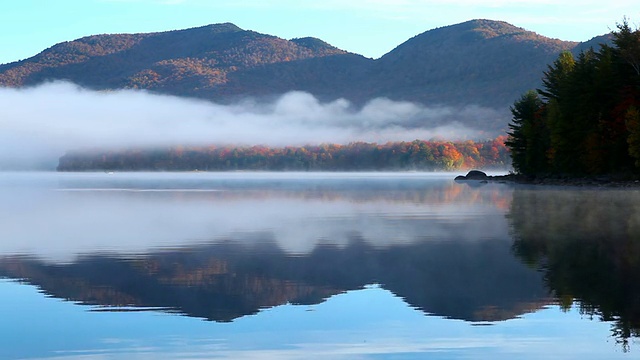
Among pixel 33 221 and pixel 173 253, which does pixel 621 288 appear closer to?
pixel 173 253

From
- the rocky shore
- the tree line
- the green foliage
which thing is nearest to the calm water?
the rocky shore

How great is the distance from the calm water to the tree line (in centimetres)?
5425

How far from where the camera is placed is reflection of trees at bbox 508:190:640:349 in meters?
15.5

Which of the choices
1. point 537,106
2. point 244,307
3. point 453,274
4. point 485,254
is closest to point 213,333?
point 244,307

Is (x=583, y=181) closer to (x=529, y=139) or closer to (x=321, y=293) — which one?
(x=529, y=139)

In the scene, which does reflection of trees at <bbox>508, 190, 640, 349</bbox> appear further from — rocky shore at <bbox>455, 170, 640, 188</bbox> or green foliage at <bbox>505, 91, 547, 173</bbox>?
green foliage at <bbox>505, 91, 547, 173</bbox>

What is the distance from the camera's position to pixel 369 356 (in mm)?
12156

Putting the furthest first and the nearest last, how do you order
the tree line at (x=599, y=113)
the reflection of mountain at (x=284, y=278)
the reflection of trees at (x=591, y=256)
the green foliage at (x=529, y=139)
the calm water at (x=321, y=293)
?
the green foliage at (x=529, y=139), the tree line at (x=599, y=113), the reflection of mountain at (x=284, y=278), the reflection of trees at (x=591, y=256), the calm water at (x=321, y=293)

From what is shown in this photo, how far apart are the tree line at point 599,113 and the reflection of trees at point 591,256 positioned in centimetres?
4303

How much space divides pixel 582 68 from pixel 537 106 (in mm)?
25169

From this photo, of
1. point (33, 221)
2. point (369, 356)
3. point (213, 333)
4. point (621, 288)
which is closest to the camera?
point (369, 356)

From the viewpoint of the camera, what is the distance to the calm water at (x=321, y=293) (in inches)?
505

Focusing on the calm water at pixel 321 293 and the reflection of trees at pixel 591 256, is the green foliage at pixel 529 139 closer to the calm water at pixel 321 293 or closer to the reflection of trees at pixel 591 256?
the reflection of trees at pixel 591 256

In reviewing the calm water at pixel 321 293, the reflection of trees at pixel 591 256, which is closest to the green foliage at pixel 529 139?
the reflection of trees at pixel 591 256
